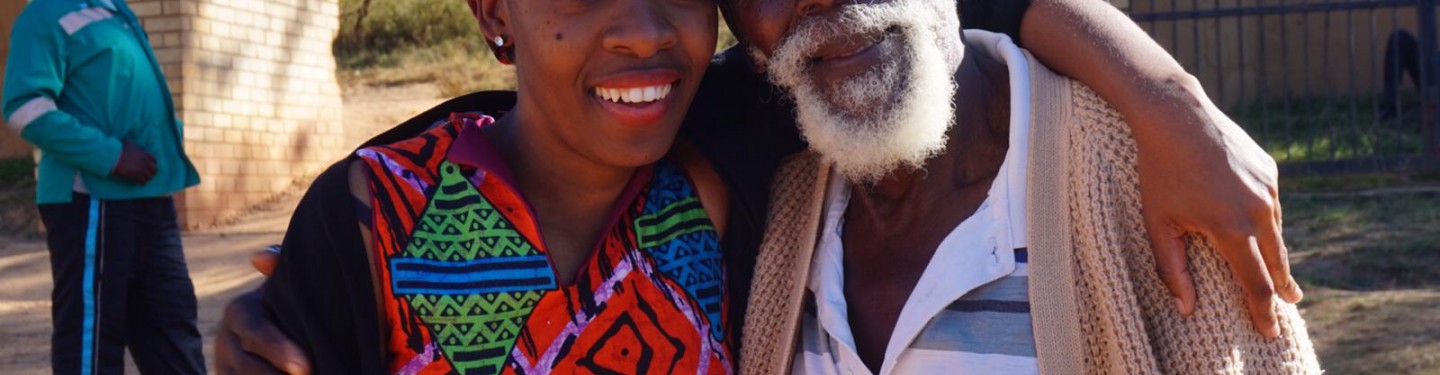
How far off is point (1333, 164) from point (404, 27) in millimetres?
11914

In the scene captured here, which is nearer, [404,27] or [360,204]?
[360,204]

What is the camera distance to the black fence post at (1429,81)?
8.44 m

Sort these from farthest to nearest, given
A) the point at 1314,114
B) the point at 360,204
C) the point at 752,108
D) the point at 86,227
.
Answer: the point at 1314,114, the point at 86,227, the point at 752,108, the point at 360,204

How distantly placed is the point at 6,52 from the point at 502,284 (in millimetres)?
12578

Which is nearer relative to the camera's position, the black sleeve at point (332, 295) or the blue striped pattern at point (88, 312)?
the black sleeve at point (332, 295)

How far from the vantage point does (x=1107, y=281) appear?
86.2 inches

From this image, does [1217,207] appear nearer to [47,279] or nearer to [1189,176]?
[1189,176]

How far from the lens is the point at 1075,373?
2197mm

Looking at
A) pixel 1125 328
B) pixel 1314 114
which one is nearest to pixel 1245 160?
pixel 1125 328

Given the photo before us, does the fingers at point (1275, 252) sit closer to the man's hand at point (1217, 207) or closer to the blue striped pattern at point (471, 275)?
the man's hand at point (1217, 207)

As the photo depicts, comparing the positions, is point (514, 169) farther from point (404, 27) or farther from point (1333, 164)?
point (404, 27)

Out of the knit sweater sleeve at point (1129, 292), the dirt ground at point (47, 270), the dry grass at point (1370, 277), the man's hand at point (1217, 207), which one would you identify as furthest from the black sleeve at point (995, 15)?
the dirt ground at point (47, 270)

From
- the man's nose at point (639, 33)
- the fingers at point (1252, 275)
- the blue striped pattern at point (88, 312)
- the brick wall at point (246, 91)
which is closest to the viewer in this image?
the fingers at point (1252, 275)

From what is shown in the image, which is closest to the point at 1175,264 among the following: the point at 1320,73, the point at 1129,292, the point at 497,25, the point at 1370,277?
the point at 1129,292
